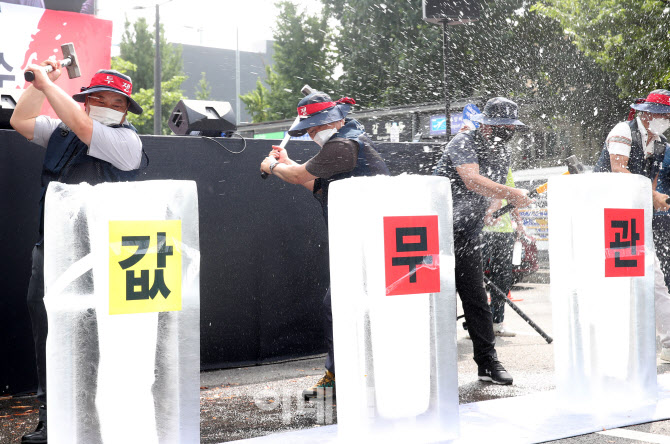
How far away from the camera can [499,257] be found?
6773 millimetres

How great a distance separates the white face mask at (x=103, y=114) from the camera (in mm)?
4047

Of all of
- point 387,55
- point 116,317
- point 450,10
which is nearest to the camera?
point 116,317

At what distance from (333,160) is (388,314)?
1.37 meters

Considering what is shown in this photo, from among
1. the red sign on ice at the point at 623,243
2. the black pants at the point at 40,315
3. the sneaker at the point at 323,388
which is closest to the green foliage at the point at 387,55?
the sneaker at the point at 323,388

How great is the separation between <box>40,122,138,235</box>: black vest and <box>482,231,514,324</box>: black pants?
3.70m

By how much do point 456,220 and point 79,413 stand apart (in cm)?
287

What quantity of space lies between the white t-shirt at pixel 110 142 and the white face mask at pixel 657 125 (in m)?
3.77

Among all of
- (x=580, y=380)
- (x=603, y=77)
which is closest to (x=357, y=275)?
(x=580, y=380)

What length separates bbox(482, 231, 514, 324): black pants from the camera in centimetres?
673

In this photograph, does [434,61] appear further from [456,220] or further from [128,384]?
[128,384]

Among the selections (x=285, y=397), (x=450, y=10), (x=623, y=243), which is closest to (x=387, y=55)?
(x=450, y=10)

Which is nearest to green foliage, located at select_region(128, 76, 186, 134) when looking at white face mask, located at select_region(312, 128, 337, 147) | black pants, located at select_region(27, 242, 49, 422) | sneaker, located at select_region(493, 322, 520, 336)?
sneaker, located at select_region(493, 322, 520, 336)

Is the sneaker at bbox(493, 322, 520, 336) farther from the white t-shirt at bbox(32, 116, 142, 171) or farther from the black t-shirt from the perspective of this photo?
the white t-shirt at bbox(32, 116, 142, 171)

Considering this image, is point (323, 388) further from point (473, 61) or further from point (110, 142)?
point (473, 61)
